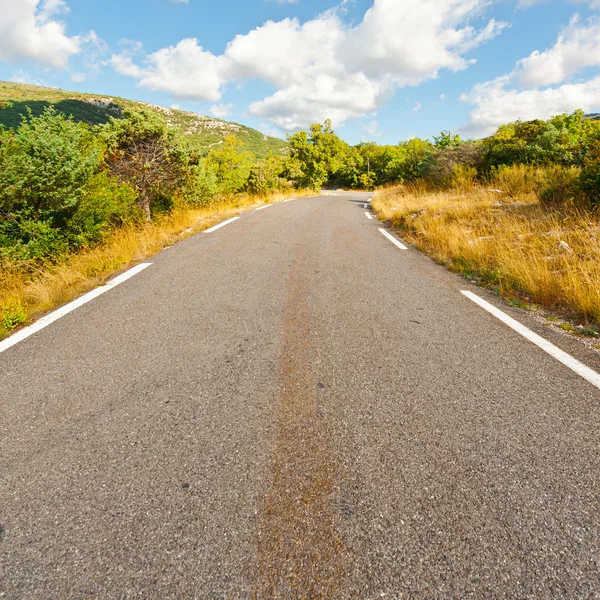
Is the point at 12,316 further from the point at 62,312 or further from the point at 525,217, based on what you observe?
the point at 525,217

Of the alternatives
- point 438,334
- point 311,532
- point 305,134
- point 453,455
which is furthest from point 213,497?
point 305,134

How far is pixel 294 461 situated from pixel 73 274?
15.1 ft

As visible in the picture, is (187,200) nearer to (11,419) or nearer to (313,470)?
(11,419)

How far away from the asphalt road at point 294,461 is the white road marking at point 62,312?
13 cm

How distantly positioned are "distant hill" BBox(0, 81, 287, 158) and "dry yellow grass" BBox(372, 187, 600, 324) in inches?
1576

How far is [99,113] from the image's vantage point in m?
81.1

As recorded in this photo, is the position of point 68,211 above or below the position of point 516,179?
below

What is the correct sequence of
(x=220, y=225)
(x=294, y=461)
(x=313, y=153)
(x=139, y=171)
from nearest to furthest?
(x=294, y=461) < (x=220, y=225) < (x=139, y=171) < (x=313, y=153)

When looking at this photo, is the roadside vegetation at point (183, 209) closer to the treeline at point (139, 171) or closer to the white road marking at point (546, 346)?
the treeline at point (139, 171)

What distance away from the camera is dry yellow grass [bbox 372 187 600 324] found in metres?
4.08

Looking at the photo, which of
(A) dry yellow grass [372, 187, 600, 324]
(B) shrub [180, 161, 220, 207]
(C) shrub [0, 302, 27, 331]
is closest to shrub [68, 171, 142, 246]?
(C) shrub [0, 302, 27, 331]

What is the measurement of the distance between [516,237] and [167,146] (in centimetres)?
1049

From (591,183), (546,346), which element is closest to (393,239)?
(591,183)

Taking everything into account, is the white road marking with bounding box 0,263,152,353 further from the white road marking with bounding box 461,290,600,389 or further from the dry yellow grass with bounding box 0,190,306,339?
the white road marking with bounding box 461,290,600,389
